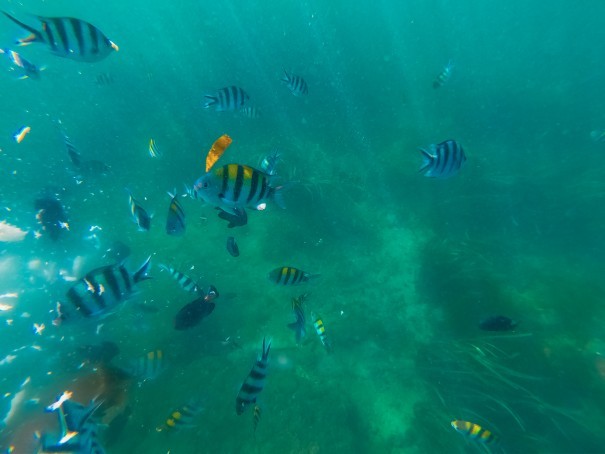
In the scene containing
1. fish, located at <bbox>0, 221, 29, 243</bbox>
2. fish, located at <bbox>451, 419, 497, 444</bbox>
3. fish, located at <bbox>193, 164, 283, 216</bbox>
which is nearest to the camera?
fish, located at <bbox>193, 164, 283, 216</bbox>

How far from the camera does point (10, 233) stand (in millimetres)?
15492

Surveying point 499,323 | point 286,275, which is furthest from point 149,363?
point 499,323

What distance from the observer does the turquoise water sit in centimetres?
647

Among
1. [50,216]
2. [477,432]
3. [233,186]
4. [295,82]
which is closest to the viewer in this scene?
[233,186]

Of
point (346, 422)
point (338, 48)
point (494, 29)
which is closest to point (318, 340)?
point (346, 422)

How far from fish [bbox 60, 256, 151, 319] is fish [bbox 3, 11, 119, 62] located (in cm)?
246

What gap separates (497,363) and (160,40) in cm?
5905

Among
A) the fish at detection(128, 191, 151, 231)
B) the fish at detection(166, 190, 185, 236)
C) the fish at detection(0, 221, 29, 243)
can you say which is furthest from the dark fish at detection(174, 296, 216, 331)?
the fish at detection(0, 221, 29, 243)

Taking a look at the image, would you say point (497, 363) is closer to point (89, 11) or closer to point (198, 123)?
point (198, 123)

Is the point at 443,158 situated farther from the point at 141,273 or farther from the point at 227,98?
the point at 227,98

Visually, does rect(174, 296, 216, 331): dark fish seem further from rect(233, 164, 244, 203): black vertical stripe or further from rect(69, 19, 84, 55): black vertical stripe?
rect(69, 19, 84, 55): black vertical stripe

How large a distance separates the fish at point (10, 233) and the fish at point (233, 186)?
18133mm

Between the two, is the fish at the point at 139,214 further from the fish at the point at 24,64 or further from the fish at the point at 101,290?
the fish at the point at 24,64

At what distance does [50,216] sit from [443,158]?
1658cm
